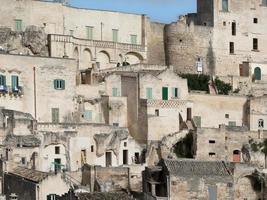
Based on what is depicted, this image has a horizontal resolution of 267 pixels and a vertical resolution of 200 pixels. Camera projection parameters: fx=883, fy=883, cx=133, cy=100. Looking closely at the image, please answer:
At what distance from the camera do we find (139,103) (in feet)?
197

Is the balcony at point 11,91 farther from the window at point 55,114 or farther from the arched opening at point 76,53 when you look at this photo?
the arched opening at point 76,53

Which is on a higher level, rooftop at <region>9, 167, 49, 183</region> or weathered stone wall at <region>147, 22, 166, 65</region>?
weathered stone wall at <region>147, 22, 166, 65</region>

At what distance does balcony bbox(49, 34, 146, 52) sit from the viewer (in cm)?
6291

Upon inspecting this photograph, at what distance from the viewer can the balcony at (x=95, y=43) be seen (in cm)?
6291

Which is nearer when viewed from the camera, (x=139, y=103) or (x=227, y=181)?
(x=227, y=181)

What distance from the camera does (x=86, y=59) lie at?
6581cm

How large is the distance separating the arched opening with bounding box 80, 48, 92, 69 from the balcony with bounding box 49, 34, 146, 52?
57 centimetres

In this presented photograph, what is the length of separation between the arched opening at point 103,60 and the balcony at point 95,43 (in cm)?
61

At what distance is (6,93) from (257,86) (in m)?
22.3

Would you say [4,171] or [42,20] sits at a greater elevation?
[42,20]

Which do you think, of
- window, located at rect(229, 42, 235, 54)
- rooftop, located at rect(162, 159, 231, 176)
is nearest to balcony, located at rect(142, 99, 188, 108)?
rooftop, located at rect(162, 159, 231, 176)

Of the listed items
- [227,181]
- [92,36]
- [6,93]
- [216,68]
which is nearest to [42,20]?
[92,36]

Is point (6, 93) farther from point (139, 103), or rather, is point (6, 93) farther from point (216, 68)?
point (216, 68)

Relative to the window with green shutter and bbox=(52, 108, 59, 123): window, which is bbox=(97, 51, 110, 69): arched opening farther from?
bbox=(52, 108, 59, 123): window
